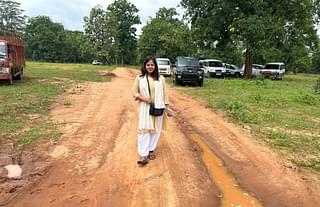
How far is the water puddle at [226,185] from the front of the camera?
5.45 meters

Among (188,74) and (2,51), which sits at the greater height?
(2,51)

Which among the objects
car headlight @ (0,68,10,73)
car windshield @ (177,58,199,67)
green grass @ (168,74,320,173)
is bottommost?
green grass @ (168,74,320,173)

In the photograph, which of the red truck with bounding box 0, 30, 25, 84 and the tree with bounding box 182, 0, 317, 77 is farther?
the tree with bounding box 182, 0, 317, 77

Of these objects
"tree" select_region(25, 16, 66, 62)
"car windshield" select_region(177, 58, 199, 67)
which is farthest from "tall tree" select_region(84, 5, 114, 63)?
"car windshield" select_region(177, 58, 199, 67)

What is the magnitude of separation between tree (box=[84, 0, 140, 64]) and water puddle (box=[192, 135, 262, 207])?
214 feet

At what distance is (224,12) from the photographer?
109 feet

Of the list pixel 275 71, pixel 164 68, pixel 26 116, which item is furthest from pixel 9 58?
pixel 275 71

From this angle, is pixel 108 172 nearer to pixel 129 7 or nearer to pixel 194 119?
pixel 194 119

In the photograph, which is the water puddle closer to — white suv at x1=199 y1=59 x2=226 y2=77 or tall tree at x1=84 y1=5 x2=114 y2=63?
white suv at x1=199 y1=59 x2=226 y2=77

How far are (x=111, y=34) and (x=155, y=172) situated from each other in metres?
68.4

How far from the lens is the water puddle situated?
5.45 metres

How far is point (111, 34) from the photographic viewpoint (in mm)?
72938

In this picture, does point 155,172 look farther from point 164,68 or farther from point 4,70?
point 164,68

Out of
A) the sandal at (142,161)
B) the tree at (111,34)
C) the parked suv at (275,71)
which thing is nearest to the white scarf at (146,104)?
the sandal at (142,161)
